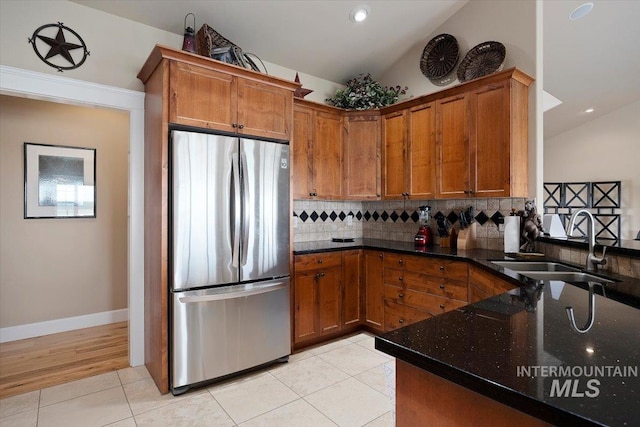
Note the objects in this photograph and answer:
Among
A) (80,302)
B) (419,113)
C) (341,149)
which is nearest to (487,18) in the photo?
(419,113)

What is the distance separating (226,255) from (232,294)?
304mm

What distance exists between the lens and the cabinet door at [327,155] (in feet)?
11.9

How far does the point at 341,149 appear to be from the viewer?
3801 millimetres

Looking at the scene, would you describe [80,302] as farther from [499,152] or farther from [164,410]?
[499,152]

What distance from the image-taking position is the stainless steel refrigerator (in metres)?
2.39

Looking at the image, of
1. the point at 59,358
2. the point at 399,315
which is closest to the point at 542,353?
the point at 399,315

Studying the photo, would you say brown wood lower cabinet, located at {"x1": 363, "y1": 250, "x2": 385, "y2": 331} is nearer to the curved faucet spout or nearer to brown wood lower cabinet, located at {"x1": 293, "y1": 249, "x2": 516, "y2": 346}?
brown wood lower cabinet, located at {"x1": 293, "y1": 249, "x2": 516, "y2": 346}

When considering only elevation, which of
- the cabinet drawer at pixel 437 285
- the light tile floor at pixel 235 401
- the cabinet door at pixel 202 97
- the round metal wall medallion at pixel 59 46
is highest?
the round metal wall medallion at pixel 59 46

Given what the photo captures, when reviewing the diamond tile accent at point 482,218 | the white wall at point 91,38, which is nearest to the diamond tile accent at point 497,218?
the diamond tile accent at point 482,218

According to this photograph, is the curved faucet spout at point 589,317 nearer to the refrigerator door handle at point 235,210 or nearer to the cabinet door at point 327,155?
the refrigerator door handle at point 235,210

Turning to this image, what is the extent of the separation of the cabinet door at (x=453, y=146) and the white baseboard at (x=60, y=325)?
3.99 m

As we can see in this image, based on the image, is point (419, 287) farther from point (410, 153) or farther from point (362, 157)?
point (362, 157)

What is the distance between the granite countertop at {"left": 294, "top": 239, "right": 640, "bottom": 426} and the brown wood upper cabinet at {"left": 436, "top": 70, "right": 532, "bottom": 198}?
1619 millimetres

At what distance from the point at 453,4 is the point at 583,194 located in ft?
20.4
